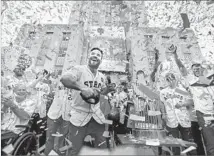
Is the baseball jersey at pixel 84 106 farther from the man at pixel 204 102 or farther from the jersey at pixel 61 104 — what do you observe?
the man at pixel 204 102

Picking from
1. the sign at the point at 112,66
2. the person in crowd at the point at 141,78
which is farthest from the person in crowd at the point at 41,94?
the person in crowd at the point at 141,78

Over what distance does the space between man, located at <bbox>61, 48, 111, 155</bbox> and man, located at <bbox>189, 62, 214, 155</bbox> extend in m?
1.29

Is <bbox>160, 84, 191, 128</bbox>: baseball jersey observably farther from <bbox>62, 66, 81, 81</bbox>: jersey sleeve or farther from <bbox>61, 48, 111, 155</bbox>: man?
<bbox>62, 66, 81, 81</bbox>: jersey sleeve

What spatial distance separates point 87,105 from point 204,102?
166 centimetres

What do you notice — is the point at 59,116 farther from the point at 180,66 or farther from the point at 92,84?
the point at 180,66

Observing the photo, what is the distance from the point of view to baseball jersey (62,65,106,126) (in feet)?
7.78

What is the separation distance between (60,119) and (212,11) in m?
3.50

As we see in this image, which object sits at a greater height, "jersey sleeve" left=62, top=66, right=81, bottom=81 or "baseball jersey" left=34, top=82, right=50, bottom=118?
"jersey sleeve" left=62, top=66, right=81, bottom=81

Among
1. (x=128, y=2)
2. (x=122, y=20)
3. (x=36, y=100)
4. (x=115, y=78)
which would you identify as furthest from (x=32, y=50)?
(x=128, y=2)

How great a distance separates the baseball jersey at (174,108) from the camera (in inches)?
98.7

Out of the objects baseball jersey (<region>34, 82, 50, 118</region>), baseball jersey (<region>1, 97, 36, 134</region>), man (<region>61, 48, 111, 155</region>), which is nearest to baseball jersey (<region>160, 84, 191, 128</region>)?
man (<region>61, 48, 111, 155</region>)

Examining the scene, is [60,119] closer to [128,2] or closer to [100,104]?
[100,104]

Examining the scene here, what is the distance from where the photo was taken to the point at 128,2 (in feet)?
13.6

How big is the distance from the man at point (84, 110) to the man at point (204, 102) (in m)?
1.29
